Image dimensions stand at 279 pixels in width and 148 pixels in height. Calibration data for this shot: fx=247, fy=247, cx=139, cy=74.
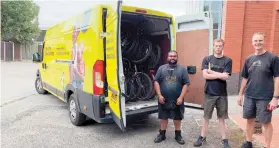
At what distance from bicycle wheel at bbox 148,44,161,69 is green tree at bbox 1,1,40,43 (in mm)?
22084

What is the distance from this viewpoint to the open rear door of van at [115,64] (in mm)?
3711

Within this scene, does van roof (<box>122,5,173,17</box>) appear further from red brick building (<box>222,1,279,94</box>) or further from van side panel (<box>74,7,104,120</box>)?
red brick building (<box>222,1,279,94</box>)

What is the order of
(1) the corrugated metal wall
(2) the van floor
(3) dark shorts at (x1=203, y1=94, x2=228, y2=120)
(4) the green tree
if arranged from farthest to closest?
1. (4) the green tree
2. (1) the corrugated metal wall
3. (2) the van floor
4. (3) dark shorts at (x1=203, y1=94, x2=228, y2=120)

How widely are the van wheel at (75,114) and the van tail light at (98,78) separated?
94 cm

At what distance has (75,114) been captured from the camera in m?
5.24

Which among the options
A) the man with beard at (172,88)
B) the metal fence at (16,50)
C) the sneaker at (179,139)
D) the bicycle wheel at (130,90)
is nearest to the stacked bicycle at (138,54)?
the bicycle wheel at (130,90)

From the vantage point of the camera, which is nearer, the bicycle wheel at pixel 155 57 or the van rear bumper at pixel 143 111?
the van rear bumper at pixel 143 111

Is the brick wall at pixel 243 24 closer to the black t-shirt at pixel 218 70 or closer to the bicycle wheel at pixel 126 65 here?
the bicycle wheel at pixel 126 65

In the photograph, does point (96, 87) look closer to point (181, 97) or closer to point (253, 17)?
point (181, 97)

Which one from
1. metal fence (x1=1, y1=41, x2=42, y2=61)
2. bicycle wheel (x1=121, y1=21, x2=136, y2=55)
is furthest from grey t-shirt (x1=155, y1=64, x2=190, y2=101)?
metal fence (x1=1, y1=41, x2=42, y2=61)

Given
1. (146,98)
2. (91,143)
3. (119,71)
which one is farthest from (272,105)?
(91,143)

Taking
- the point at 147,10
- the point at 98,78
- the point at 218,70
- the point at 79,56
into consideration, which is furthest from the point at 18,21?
the point at 218,70

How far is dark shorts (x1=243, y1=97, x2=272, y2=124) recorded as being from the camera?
3.69m

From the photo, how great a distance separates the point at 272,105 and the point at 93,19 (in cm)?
317
